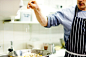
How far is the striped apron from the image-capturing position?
2.62ft

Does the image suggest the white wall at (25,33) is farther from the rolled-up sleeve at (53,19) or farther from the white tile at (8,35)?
the rolled-up sleeve at (53,19)

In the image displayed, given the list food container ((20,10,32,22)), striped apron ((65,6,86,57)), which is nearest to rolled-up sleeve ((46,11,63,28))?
striped apron ((65,6,86,57))

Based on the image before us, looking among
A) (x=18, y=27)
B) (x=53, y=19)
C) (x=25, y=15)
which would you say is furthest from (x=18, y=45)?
(x=53, y=19)

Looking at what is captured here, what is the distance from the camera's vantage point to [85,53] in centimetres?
79

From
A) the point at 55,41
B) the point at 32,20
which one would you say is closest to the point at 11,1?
the point at 32,20

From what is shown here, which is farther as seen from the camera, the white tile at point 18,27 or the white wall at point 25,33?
the white tile at point 18,27

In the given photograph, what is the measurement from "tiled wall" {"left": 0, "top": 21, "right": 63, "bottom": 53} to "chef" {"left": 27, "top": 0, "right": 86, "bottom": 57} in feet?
2.08

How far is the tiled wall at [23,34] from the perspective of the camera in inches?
48.2

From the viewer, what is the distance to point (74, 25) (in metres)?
0.83

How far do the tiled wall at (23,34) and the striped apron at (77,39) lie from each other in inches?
25.8

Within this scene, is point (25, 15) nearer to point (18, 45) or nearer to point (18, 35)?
point (18, 35)

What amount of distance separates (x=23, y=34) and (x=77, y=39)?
790mm

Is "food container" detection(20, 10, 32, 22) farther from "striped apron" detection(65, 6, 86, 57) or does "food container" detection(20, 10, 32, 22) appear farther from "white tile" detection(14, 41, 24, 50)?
"striped apron" detection(65, 6, 86, 57)

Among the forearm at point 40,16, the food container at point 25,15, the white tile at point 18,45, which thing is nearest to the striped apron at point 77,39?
the forearm at point 40,16
